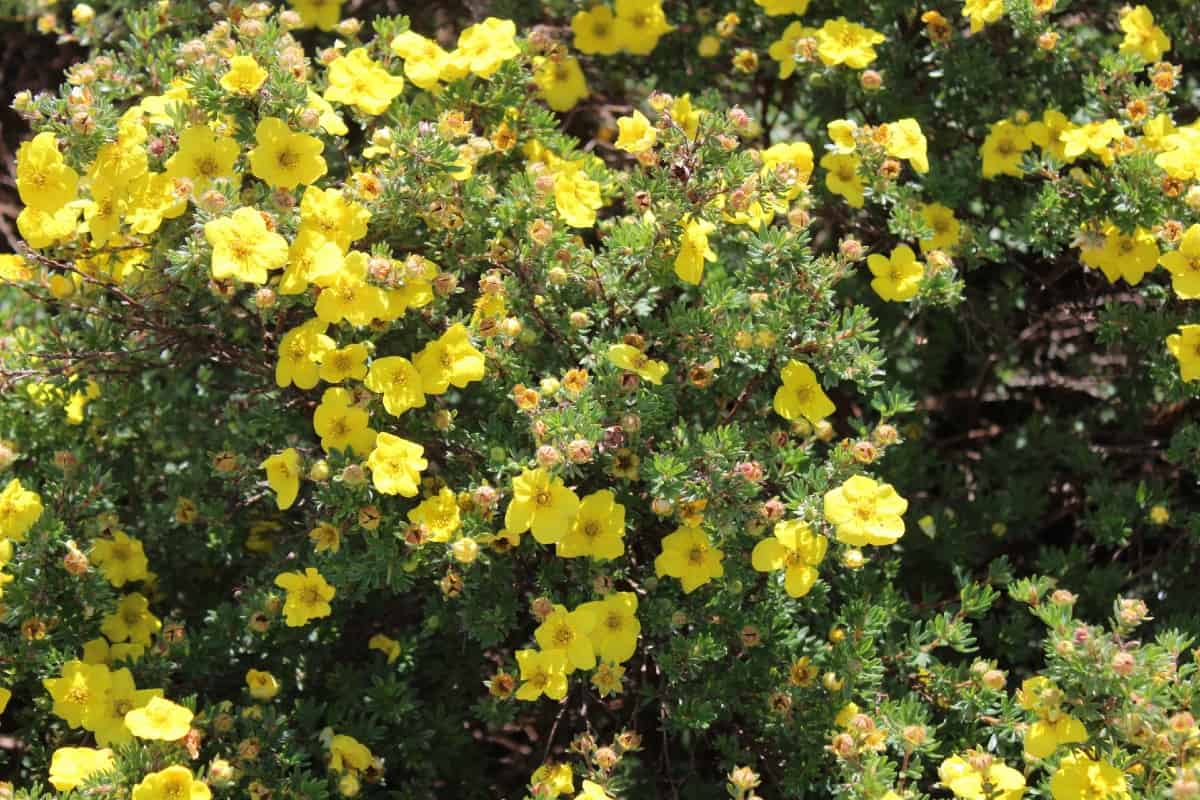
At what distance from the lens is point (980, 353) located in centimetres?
341

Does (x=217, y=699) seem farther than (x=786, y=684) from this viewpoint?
Yes

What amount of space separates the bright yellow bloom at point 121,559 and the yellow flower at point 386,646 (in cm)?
56

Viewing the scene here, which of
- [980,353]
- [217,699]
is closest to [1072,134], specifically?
[980,353]

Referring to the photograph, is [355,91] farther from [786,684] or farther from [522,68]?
[786,684]

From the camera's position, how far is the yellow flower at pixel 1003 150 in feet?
10.0

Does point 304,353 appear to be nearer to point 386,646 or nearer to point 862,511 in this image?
point 386,646

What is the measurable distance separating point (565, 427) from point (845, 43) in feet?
4.41

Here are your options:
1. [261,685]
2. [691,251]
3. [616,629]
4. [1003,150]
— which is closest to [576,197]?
[691,251]

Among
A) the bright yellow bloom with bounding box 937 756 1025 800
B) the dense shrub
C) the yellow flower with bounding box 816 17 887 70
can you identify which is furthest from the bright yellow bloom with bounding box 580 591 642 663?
the yellow flower with bounding box 816 17 887 70

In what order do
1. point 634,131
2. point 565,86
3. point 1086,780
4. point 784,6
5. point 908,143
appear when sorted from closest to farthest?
point 1086,780, point 634,131, point 908,143, point 784,6, point 565,86

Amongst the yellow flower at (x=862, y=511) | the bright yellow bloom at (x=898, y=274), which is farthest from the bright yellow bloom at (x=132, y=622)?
the bright yellow bloom at (x=898, y=274)

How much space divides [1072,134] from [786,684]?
4.68ft

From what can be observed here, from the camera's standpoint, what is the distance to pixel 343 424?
2.54 meters

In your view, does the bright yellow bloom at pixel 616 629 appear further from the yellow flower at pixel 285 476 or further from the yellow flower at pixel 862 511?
the yellow flower at pixel 285 476
